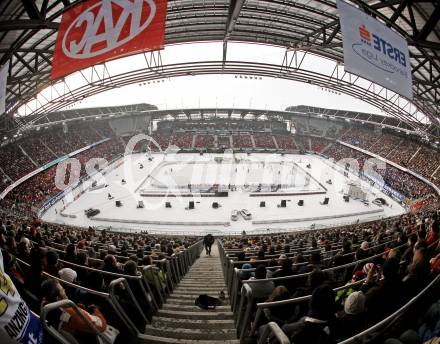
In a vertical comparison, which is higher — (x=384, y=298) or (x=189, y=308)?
(x=384, y=298)

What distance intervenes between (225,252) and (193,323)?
459cm

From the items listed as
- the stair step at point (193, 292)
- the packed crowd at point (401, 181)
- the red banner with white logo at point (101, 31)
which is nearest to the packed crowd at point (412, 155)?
the packed crowd at point (401, 181)

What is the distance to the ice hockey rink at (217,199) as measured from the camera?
2414cm

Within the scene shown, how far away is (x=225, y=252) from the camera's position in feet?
29.1

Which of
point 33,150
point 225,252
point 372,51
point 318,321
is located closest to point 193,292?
point 225,252

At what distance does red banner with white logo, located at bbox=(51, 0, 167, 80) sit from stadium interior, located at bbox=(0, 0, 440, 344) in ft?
8.83

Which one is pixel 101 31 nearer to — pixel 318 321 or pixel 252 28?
pixel 318 321

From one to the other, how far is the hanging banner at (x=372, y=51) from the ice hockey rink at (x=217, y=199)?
653 inches

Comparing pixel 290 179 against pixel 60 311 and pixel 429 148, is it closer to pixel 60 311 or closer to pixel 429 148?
pixel 429 148

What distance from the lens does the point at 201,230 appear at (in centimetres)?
2288

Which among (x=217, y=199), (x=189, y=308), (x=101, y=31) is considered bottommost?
(x=189, y=308)

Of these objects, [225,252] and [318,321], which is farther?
[225,252]

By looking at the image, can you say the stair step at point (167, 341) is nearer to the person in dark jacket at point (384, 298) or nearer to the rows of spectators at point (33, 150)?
the person in dark jacket at point (384, 298)

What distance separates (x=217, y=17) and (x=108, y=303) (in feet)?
57.2
